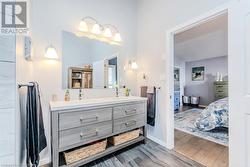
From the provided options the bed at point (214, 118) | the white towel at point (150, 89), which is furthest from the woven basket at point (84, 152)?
the bed at point (214, 118)

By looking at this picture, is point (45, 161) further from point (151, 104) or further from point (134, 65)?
point (134, 65)

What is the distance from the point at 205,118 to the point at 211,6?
2.37 meters

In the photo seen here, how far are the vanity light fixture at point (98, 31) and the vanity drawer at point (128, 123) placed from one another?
1.48m

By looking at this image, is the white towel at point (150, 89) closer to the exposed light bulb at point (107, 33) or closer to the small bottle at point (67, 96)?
the exposed light bulb at point (107, 33)

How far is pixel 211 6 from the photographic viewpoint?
5.60 ft

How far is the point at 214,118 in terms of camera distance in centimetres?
293

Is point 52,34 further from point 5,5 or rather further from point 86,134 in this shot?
point 86,134

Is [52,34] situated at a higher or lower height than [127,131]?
higher

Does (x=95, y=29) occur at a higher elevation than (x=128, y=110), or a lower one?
higher

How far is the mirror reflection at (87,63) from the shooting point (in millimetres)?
2102

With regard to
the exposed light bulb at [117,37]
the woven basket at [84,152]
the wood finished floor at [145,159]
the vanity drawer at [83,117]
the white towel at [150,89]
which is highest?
the exposed light bulb at [117,37]

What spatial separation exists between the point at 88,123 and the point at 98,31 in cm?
156
